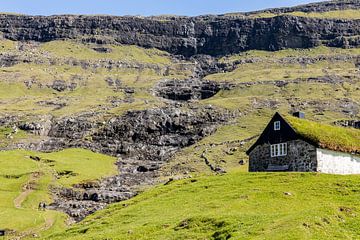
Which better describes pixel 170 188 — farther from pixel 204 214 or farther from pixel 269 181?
pixel 204 214

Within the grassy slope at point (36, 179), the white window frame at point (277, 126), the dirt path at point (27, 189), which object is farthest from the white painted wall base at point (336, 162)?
the dirt path at point (27, 189)

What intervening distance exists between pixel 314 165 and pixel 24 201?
234 feet

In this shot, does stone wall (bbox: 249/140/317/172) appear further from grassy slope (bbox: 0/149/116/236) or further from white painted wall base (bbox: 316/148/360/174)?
grassy slope (bbox: 0/149/116/236)

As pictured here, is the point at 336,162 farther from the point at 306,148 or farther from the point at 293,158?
the point at 293,158

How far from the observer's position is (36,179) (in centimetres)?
13525

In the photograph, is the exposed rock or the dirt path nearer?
the dirt path

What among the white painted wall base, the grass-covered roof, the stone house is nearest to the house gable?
the stone house

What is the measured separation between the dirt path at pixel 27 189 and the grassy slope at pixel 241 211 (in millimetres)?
52761

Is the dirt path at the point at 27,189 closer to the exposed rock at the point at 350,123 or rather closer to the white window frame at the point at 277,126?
the white window frame at the point at 277,126

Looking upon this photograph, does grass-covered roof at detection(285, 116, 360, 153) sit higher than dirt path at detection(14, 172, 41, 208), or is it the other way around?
grass-covered roof at detection(285, 116, 360, 153)

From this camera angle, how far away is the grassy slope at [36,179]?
97575mm

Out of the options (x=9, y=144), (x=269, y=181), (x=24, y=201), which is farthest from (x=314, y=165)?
(x=9, y=144)

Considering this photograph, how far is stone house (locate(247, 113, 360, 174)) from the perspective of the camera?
69250 mm

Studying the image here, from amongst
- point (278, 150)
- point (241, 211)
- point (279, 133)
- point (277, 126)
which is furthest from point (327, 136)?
point (241, 211)
